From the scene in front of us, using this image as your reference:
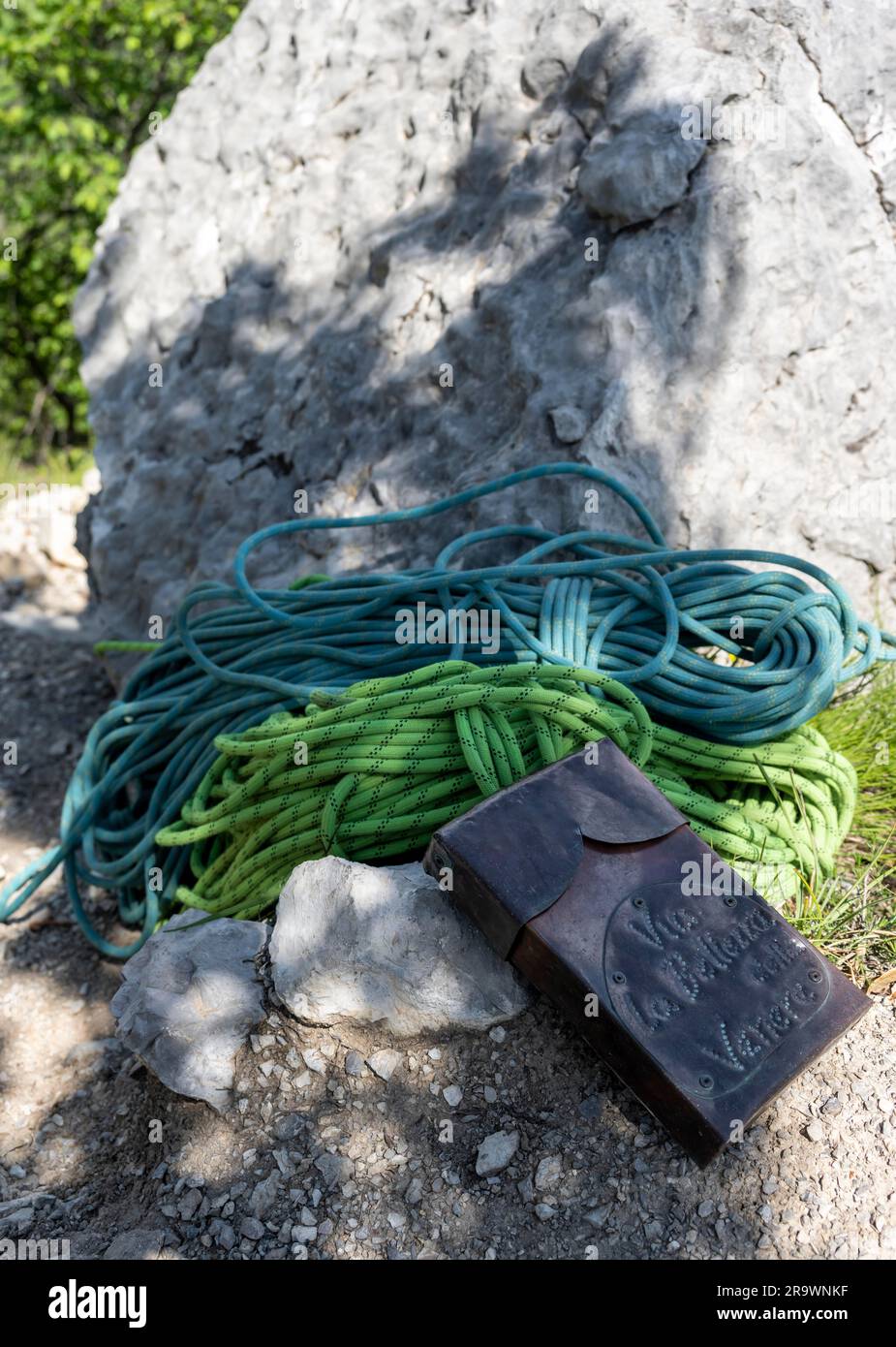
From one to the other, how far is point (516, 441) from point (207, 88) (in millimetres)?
2102

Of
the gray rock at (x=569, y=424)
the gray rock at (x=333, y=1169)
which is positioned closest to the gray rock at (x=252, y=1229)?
the gray rock at (x=333, y=1169)

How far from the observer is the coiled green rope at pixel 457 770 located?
239cm

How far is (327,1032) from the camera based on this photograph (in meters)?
2.23

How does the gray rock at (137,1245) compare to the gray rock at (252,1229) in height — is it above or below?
below

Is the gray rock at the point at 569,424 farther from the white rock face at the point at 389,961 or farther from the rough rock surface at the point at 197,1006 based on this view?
the rough rock surface at the point at 197,1006

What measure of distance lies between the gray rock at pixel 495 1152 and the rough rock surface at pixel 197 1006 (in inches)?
19.7

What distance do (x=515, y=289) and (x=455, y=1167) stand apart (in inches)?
87.7

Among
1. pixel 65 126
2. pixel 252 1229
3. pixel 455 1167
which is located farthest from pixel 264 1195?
pixel 65 126

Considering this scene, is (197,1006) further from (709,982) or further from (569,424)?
(569,424)

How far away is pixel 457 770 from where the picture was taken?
2436mm

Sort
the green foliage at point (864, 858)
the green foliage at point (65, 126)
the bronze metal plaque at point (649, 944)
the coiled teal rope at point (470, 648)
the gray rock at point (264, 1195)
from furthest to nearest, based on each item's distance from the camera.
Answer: the green foliage at point (65, 126), the coiled teal rope at point (470, 648), the green foliage at point (864, 858), the gray rock at point (264, 1195), the bronze metal plaque at point (649, 944)

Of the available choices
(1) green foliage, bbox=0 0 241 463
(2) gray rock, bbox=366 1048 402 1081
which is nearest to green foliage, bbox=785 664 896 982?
(2) gray rock, bbox=366 1048 402 1081

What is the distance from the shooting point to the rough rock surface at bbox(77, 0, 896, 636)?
117 inches

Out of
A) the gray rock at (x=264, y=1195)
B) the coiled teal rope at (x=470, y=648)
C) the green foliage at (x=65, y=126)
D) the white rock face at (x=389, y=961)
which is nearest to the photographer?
the gray rock at (x=264, y=1195)
